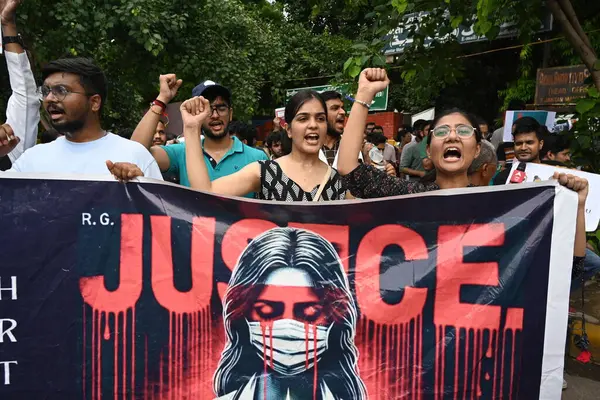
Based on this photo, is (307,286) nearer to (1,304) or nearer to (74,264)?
(74,264)

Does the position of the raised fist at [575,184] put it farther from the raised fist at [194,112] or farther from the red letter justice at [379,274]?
the raised fist at [194,112]

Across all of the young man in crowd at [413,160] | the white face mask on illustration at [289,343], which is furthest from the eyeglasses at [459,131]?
the young man in crowd at [413,160]

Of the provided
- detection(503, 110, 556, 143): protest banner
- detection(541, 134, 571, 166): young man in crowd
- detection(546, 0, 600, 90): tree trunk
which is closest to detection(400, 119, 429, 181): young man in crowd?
detection(503, 110, 556, 143): protest banner

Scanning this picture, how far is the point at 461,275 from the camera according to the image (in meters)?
2.45

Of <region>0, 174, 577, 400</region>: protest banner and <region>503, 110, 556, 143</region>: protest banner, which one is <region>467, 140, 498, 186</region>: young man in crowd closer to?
A: <region>0, 174, 577, 400</region>: protest banner

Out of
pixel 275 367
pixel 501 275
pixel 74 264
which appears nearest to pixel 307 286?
pixel 275 367

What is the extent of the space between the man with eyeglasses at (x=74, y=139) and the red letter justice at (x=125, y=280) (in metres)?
0.26

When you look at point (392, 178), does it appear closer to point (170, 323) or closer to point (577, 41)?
point (170, 323)

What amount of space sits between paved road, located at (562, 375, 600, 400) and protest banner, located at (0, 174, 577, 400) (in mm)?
1873

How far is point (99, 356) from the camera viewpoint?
95.5 inches

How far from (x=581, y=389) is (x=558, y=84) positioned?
834 centimetres

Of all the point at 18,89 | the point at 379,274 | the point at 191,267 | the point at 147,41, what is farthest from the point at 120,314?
the point at 147,41

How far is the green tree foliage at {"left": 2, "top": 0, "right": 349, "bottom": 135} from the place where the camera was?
765cm

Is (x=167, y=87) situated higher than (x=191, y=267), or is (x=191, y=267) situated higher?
(x=167, y=87)
